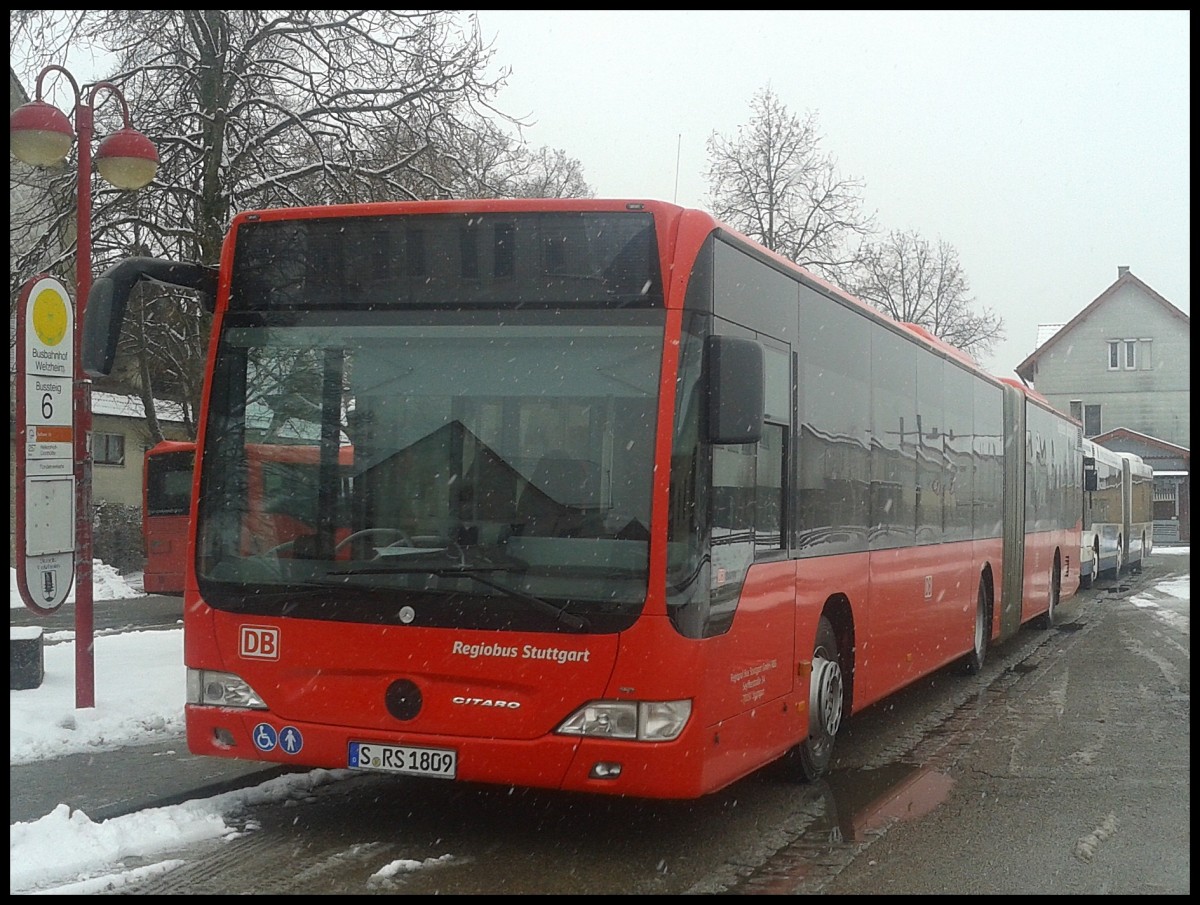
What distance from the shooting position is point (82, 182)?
1045 cm

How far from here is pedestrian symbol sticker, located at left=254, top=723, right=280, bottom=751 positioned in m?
6.70

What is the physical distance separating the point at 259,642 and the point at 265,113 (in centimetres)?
1451

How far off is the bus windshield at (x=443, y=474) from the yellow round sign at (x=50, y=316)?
3435 mm

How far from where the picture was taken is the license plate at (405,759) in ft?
21.0

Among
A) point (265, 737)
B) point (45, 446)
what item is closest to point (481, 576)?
point (265, 737)

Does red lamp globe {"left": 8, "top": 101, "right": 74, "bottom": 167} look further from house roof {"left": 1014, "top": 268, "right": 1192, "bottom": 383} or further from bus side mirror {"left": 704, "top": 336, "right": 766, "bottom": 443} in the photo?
house roof {"left": 1014, "top": 268, "right": 1192, "bottom": 383}

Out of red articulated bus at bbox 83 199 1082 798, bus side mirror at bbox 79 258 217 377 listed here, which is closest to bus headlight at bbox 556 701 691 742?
red articulated bus at bbox 83 199 1082 798

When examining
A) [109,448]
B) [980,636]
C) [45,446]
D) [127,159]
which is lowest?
[980,636]

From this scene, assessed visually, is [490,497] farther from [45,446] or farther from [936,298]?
[936,298]

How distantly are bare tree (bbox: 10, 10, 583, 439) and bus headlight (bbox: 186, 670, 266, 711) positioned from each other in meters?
12.1

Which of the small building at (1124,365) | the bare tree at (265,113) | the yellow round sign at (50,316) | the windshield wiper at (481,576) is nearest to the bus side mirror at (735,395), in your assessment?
the windshield wiper at (481,576)

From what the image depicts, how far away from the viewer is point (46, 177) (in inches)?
790

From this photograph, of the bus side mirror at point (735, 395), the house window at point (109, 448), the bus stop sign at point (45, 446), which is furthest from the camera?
the house window at point (109, 448)

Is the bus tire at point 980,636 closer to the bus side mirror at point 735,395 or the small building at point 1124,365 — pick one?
the bus side mirror at point 735,395
